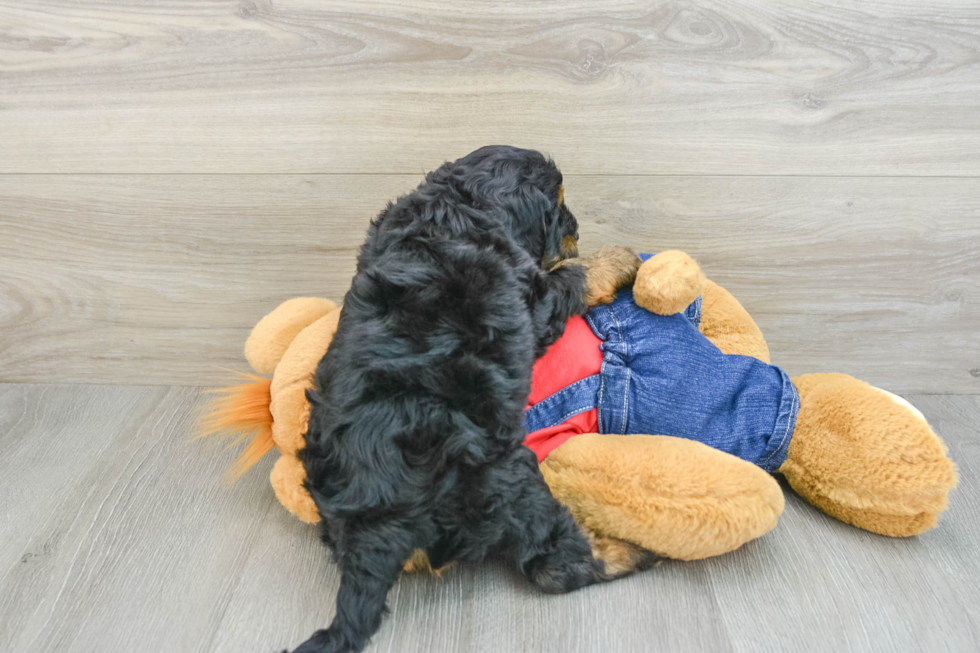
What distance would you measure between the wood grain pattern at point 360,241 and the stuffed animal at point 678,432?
0.38 metres

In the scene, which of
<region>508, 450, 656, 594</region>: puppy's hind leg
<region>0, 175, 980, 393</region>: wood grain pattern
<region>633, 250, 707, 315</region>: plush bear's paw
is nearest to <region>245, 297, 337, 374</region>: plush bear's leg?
<region>0, 175, 980, 393</region>: wood grain pattern

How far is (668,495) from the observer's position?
40.6 inches

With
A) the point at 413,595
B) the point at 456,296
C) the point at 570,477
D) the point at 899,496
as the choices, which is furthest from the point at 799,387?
the point at 413,595

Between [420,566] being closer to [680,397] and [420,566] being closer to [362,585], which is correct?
[362,585]

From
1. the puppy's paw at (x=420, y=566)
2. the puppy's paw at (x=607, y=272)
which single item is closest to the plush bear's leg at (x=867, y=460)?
the puppy's paw at (x=607, y=272)

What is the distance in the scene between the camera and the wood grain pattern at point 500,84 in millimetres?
1366

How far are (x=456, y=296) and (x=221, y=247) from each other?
0.89 m

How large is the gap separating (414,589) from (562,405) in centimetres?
43

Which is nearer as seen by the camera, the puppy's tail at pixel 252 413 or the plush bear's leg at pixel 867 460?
the plush bear's leg at pixel 867 460

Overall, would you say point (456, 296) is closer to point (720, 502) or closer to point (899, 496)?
point (720, 502)

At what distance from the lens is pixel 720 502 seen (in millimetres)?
1017

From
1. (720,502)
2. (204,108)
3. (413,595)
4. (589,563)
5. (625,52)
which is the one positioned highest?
(625,52)

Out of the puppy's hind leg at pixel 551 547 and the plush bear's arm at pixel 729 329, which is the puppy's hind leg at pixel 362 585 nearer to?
the puppy's hind leg at pixel 551 547

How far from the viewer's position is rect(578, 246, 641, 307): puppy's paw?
3.92 ft
